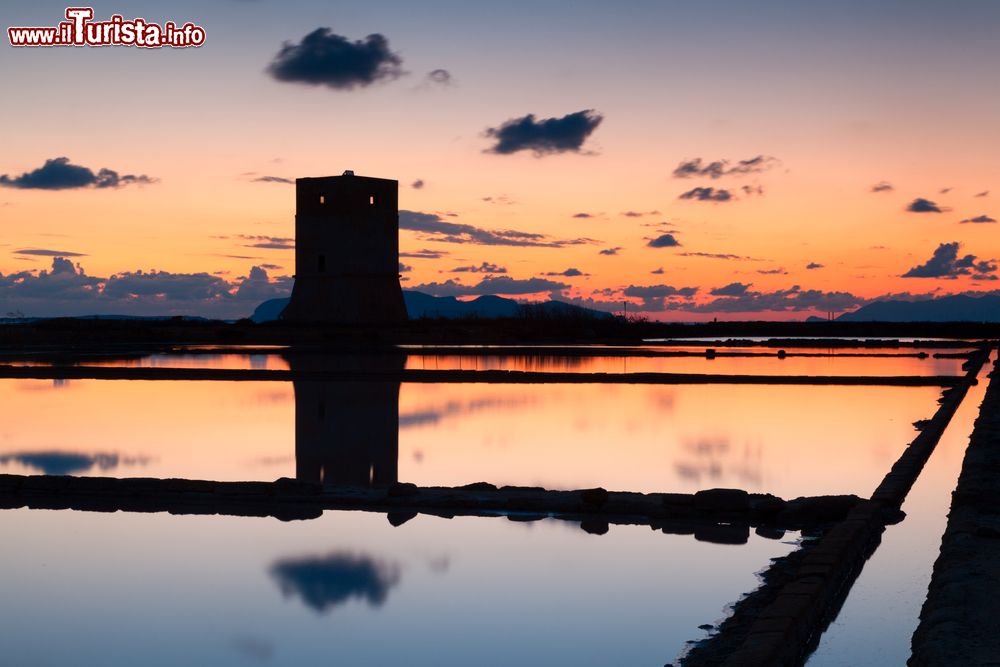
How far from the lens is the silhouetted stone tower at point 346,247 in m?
37.1

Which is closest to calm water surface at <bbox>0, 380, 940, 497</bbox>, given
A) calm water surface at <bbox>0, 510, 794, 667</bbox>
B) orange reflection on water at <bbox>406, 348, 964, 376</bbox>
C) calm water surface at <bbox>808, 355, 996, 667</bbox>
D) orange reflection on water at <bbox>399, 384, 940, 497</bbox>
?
orange reflection on water at <bbox>399, 384, 940, 497</bbox>

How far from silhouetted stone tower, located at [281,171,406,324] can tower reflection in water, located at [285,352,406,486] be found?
54.6ft

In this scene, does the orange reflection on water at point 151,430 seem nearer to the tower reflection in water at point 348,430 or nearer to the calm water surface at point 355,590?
the tower reflection in water at point 348,430

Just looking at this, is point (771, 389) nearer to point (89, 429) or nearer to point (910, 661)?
point (89, 429)

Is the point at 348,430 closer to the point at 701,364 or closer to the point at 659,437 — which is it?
the point at 659,437

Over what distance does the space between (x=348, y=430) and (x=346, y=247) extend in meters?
26.3

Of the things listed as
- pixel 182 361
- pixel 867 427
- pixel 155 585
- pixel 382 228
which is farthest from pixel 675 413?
pixel 382 228

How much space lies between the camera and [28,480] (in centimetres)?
791

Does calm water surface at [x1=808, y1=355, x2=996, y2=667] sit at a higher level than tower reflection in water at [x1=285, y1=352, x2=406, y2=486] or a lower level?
lower

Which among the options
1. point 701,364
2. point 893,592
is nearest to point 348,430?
point 893,592

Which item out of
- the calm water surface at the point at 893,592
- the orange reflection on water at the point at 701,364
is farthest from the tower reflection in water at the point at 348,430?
the orange reflection on water at the point at 701,364

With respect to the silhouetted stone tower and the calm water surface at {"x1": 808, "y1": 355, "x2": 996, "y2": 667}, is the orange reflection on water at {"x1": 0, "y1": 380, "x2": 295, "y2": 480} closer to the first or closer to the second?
the calm water surface at {"x1": 808, "y1": 355, "x2": 996, "y2": 667}

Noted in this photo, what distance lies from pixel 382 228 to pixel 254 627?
33.6m

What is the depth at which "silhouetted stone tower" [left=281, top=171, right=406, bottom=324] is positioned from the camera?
3712 cm
